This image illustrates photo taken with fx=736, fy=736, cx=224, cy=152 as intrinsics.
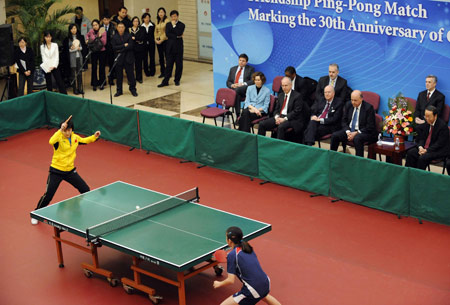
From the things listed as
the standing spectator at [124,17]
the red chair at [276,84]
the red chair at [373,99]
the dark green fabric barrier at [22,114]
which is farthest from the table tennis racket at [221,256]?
the standing spectator at [124,17]

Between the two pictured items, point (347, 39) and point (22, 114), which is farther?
point (22, 114)

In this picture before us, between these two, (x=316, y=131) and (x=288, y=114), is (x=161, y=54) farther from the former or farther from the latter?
(x=316, y=131)

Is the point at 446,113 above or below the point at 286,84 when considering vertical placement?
below

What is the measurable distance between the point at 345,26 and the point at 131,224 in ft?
26.1

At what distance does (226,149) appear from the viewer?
15.2 metres

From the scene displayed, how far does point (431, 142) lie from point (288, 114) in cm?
317

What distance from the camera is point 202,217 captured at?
10.9 meters

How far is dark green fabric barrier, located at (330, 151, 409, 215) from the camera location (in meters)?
12.9

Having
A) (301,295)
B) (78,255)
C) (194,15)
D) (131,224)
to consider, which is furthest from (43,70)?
(301,295)

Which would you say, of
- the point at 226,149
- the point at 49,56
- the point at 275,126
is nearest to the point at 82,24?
the point at 49,56

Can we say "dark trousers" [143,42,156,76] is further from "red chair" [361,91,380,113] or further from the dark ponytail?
the dark ponytail

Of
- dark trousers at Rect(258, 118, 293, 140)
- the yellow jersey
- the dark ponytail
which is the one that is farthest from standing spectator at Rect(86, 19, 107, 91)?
the dark ponytail

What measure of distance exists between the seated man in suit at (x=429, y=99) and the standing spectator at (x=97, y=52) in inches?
394

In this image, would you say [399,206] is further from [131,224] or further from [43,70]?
[43,70]
